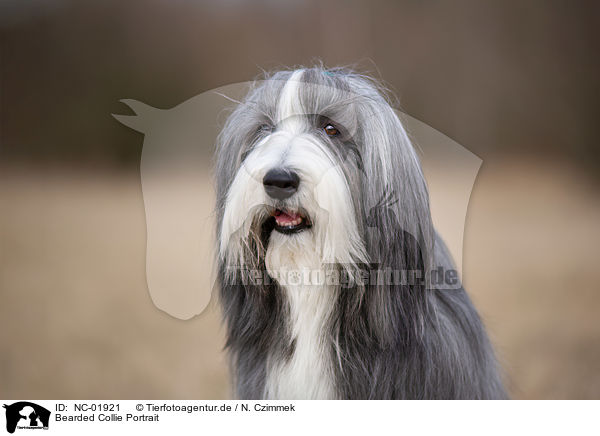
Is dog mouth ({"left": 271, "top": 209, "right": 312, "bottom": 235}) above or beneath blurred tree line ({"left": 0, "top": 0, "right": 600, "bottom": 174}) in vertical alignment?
beneath

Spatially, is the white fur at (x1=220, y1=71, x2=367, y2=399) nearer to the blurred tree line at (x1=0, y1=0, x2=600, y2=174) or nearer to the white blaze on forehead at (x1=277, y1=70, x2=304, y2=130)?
the white blaze on forehead at (x1=277, y1=70, x2=304, y2=130)

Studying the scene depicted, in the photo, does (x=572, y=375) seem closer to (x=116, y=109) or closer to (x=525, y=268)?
(x=525, y=268)

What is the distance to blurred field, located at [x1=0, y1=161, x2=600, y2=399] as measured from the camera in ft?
5.26

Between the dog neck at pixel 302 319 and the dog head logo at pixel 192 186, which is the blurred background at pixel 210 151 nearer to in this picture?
the dog head logo at pixel 192 186

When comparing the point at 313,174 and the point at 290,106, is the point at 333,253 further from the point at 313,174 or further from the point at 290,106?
the point at 290,106

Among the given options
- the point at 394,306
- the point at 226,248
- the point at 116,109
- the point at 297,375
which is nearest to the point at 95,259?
the point at 116,109

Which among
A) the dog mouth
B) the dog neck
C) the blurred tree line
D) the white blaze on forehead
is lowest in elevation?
the dog neck

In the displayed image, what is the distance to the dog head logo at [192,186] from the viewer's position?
55.6 inches

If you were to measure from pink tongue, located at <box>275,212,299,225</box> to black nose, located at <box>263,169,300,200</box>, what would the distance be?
53 mm

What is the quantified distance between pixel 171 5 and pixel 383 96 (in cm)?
73

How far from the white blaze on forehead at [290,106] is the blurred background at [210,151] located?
0.26m

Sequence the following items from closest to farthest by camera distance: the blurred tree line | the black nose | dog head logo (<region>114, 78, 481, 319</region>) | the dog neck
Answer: the black nose
the dog neck
dog head logo (<region>114, 78, 481, 319</region>)
the blurred tree line
